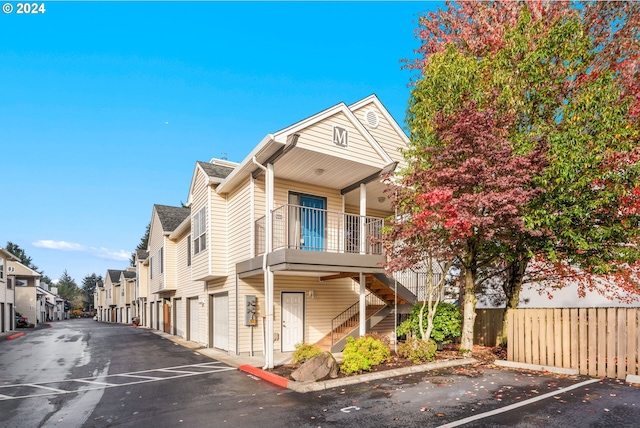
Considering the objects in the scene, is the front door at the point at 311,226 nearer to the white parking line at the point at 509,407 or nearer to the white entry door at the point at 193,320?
the white entry door at the point at 193,320

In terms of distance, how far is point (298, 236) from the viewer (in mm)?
14203

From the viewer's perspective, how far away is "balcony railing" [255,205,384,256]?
13406 millimetres

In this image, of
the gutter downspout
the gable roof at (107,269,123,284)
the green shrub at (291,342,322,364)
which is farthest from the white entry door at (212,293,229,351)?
the gable roof at (107,269,123,284)

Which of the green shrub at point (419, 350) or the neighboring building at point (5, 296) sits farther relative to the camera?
the neighboring building at point (5, 296)

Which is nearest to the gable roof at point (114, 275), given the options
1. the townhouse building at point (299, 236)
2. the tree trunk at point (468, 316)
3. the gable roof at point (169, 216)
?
the gable roof at point (169, 216)

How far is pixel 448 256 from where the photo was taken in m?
11.4

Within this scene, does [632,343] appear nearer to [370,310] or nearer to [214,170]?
[370,310]

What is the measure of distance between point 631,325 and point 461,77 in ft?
23.8

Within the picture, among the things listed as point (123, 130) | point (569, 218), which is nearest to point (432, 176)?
point (569, 218)

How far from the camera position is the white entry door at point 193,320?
789 inches

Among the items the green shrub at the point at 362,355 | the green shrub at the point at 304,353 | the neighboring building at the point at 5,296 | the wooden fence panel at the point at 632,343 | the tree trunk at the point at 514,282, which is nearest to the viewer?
the wooden fence panel at the point at 632,343

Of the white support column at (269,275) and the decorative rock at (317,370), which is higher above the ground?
the white support column at (269,275)

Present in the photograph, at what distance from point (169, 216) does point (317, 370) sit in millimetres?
20373

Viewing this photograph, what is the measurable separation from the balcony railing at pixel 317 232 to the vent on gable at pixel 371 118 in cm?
378
